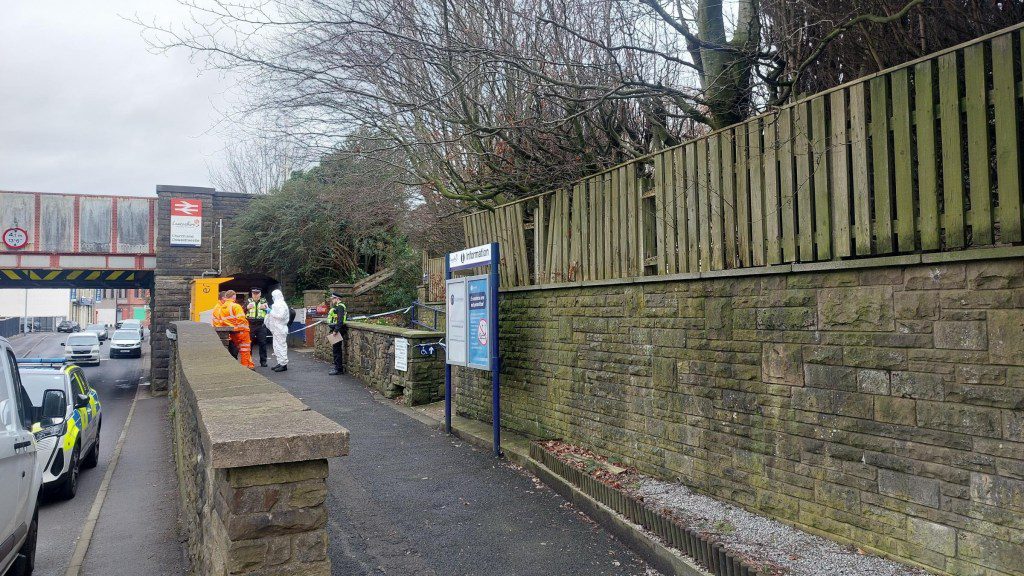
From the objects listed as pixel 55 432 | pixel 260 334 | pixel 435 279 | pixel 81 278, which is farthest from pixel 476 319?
pixel 81 278

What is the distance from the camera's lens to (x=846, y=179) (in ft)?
16.0

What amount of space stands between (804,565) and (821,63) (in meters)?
5.30

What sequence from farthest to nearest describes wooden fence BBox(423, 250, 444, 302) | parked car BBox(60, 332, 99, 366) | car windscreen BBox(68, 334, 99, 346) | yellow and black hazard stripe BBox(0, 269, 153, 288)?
1. car windscreen BBox(68, 334, 99, 346)
2. parked car BBox(60, 332, 99, 366)
3. yellow and black hazard stripe BBox(0, 269, 153, 288)
4. wooden fence BBox(423, 250, 444, 302)

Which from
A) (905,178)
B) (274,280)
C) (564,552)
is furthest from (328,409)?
(274,280)

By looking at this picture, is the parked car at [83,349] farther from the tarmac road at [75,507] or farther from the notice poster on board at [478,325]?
the notice poster on board at [478,325]

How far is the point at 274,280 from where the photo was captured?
2820cm

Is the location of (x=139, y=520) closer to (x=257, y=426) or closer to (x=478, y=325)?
(x=478, y=325)

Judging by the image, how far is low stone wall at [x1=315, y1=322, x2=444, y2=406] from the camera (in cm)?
1206

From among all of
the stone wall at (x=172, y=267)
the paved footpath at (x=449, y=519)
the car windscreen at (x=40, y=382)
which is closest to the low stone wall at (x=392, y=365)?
the paved footpath at (x=449, y=519)

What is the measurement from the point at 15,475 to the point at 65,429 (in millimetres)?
5837

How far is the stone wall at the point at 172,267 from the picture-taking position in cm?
2469

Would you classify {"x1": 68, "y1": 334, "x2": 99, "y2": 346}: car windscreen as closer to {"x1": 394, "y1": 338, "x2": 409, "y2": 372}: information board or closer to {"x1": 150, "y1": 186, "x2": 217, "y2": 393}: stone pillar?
{"x1": 150, "y1": 186, "x2": 217, "y2": 393}: stone pillar

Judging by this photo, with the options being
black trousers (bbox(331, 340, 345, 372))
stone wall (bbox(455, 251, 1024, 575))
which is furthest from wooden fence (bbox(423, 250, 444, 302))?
stone wall (bbox(455, 251, 1024, 575))

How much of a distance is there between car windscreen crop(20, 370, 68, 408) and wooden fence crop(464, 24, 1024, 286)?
8.78 metres
